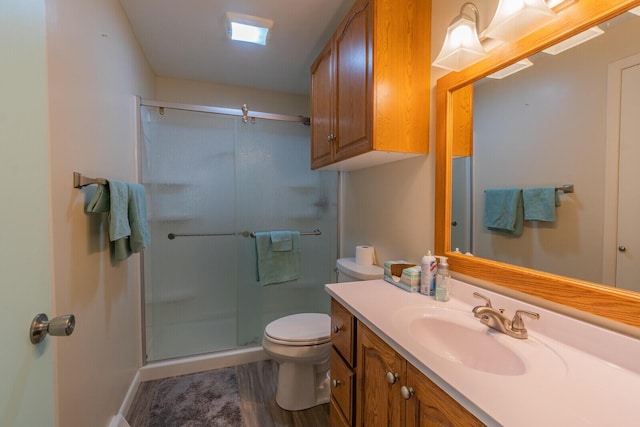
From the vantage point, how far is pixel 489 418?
1.62 feet

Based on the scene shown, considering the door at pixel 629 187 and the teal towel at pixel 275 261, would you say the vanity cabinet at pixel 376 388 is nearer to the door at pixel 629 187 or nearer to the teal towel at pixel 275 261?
the door at pixel 629 187

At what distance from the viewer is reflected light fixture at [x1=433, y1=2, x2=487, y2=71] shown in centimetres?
104

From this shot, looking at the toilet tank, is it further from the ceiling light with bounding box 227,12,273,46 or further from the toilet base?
the ceiling light with bounding box 227,12,273,46

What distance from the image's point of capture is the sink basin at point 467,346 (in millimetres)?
782

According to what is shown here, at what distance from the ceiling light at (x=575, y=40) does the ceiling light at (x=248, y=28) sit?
154 cm

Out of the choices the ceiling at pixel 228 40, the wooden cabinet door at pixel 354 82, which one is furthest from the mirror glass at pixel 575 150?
the ceiling at pixel 228 40

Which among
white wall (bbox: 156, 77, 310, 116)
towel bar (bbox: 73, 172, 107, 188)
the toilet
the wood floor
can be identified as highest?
white wall (bbox: 156, 77, 310, 116)

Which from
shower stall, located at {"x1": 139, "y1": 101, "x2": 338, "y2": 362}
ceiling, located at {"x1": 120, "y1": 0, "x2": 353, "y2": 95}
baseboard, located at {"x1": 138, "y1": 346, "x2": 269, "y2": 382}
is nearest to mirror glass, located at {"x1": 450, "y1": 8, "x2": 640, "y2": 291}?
ceiling, located at {"x1": 120, "y1": 0, "x2": 353, "y2": 95}

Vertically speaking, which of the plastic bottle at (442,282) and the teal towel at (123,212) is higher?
the teal towel at (123,212)

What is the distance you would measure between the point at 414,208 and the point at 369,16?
946 millimetres

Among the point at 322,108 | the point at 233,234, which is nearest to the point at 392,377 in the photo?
the point at 322,108

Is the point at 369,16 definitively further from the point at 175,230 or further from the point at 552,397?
the point at 175,230

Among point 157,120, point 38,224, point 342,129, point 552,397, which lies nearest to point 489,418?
point 552,397

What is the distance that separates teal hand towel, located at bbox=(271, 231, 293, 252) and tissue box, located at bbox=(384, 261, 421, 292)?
1.10m
